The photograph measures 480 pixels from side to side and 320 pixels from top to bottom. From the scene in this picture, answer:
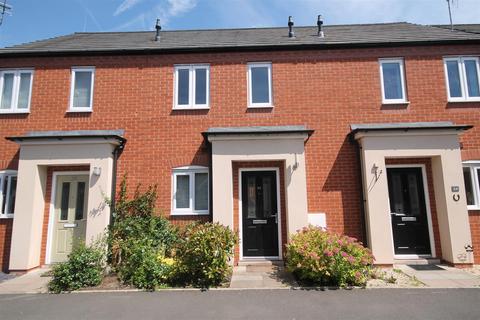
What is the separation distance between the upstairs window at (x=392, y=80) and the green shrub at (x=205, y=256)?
636cm

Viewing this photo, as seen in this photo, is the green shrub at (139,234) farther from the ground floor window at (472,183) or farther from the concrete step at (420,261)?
the ground floor window at (472,183)

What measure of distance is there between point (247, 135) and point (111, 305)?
493 centimetres

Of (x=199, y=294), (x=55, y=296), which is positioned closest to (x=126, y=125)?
(x=55, y=296)

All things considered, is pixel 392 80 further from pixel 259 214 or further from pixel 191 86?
pixel 191 86

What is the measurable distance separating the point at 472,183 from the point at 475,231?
1.29m

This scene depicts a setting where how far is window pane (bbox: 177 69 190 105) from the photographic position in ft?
30.4

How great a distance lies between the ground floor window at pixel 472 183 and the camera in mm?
8305

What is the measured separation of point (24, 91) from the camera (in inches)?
367

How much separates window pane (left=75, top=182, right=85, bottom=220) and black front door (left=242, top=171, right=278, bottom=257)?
4.64m

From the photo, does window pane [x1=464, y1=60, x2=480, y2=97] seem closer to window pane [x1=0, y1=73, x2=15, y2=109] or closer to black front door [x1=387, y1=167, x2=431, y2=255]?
black front door [x1=387, y1=167, x2=431, y2=255]

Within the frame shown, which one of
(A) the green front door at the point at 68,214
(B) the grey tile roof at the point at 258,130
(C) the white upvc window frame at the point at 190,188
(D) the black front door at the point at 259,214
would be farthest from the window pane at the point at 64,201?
(D) the black front door at the point at 259,214

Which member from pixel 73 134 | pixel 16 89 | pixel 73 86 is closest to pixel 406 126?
pixel 73 134

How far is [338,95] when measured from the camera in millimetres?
9086

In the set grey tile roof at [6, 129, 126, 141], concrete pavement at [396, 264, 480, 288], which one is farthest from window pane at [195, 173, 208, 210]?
concrete pavement at [396, 264, 480, 288]
